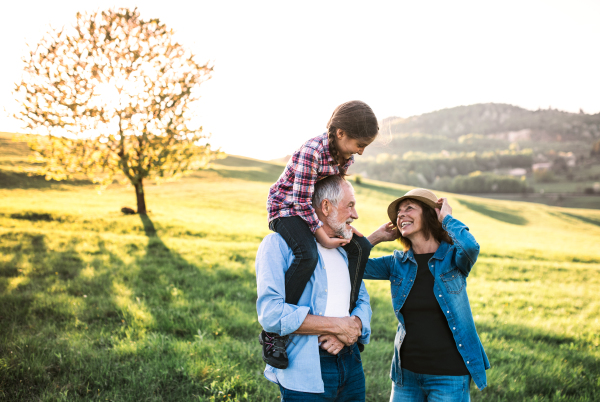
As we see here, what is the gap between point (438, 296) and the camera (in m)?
2.94

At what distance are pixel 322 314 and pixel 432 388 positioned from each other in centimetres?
113

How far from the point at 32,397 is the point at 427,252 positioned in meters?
4.15

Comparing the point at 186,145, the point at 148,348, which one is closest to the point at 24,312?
the point at 148,348

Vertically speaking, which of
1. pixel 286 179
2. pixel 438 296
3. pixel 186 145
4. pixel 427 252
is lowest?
pixel 438 296

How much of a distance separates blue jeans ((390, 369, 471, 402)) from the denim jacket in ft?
0.24

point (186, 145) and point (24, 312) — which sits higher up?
point (186, 145)

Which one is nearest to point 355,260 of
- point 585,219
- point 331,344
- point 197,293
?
point 331,344

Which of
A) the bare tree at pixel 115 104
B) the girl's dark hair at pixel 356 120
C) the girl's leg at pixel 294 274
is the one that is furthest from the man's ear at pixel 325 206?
the bare tree at pixel 115 104

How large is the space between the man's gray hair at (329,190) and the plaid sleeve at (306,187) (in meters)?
0.05

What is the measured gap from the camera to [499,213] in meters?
46.1

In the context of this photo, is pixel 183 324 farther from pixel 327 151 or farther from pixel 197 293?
pixel 327 151

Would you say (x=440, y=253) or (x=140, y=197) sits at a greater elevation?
(x=440, y=253)

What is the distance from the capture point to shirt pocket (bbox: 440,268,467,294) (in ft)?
9.61

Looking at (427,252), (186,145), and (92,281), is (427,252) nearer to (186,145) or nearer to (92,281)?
(92,281)
